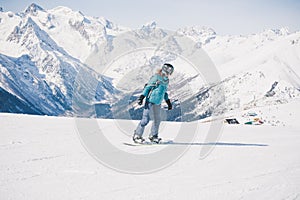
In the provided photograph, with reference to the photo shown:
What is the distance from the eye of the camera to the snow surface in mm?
4887

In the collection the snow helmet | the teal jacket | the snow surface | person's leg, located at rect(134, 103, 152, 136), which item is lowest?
the snow surface

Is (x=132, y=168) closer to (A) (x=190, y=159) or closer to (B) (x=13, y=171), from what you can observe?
(A) (x=190, y=159)

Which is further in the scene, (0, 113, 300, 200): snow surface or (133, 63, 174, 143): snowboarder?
(133, 63, 174, 143): snowboarder

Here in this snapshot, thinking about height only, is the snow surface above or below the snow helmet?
below

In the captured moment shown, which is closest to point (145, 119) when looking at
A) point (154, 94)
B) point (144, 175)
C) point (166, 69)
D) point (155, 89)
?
point (154, 94)

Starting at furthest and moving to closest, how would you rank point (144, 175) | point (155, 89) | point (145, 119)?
point (155, 89) < point (145, 119) < point (144, 175)

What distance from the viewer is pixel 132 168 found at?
6559mm

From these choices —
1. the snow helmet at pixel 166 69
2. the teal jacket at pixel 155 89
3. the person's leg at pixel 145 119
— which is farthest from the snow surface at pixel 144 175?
the snow helmet at pixel 166 69

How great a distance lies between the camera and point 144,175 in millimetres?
6062

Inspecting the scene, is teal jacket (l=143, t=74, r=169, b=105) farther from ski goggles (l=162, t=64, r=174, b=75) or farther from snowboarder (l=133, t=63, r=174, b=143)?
ski goggles (l=162, t=64, r=174, b=75)

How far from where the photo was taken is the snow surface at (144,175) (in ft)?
16.0

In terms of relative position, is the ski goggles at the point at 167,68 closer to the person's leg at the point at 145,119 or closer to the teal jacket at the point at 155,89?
the teal jacket at the point at 155,89

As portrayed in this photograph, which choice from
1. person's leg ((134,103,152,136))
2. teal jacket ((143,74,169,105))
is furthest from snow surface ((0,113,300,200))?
teal jacket ((143,74,169,105))

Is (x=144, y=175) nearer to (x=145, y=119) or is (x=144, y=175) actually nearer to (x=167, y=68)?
(x=145, y=119)
